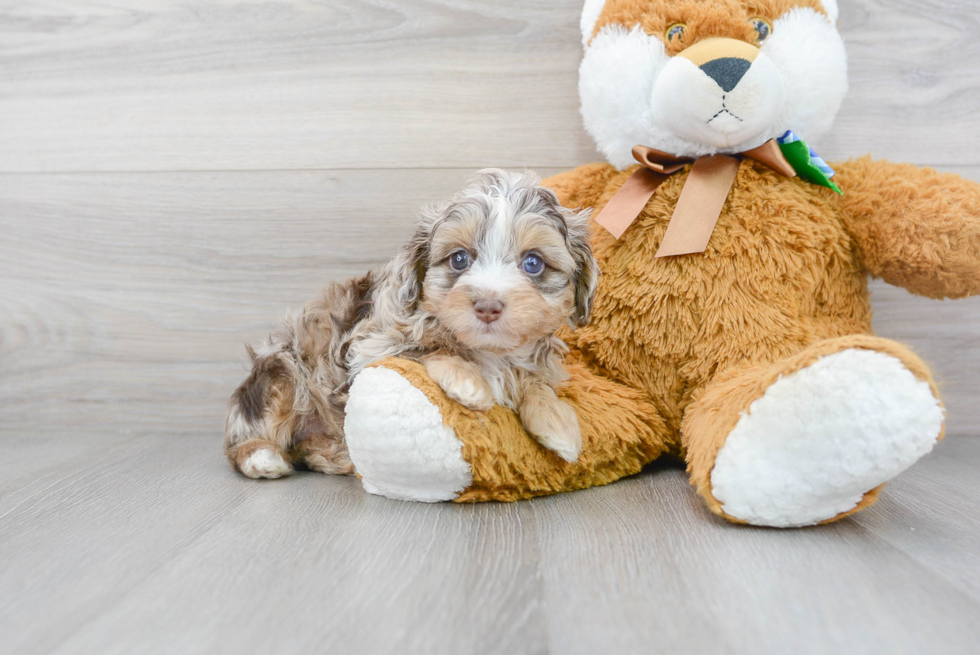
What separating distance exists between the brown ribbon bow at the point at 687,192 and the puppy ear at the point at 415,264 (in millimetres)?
478

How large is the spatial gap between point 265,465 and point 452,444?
0.63 meters

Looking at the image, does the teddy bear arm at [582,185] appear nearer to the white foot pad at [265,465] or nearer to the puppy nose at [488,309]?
the puppy nose at [488,309]

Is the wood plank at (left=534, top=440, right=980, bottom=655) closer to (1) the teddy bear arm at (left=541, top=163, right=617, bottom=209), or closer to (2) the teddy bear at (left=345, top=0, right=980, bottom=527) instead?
(2) the teddy bear at (left=345, top=0, right=980, bottom=527)

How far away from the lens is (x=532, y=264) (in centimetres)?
145

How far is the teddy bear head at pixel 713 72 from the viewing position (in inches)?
63.0

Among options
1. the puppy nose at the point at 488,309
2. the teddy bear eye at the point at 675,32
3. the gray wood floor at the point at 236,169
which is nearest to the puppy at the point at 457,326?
the puppy nose at the point at 488,309

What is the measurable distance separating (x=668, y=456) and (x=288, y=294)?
50.8 inches

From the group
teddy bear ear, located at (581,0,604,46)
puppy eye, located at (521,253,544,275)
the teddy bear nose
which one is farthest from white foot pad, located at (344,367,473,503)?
teddy bear ear, located at (581,0,604,46)

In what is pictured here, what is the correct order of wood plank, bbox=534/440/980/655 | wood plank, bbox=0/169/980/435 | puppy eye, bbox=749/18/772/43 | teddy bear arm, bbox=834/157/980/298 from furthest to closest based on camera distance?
wood plank, bbox=0/169/980/435 → puppy eye, bbox=749/18/772/43 → teddy bear arm, bbox=834/157/980/298 → wood plank, bbox=534/440/980/655

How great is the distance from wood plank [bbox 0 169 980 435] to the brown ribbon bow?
627 millimetres

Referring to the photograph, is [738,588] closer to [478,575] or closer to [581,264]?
[478,575]

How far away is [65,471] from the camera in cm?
191

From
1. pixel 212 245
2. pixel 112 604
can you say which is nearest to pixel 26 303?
pixel 212 245

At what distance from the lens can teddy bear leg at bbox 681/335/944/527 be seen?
1.19m
